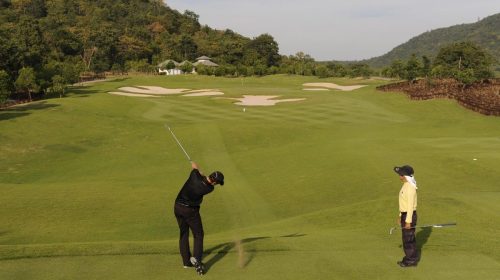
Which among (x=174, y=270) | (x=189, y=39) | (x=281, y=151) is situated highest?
(x=189, y=39)

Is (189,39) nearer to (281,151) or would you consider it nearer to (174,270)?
(281,151)

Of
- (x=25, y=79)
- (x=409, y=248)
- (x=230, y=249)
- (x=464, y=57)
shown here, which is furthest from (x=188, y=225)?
(x=464, y=57)

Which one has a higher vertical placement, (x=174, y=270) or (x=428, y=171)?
(x=174, y=270)

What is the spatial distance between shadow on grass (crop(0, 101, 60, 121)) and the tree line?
1547 millimetres

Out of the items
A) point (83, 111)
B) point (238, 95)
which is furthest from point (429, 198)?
point (238, 95)

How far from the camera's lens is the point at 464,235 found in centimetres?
1079

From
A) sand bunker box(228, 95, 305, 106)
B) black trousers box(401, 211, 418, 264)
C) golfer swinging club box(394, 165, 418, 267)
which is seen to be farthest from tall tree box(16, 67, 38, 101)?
black trousers box(401, 211, 418, 264)

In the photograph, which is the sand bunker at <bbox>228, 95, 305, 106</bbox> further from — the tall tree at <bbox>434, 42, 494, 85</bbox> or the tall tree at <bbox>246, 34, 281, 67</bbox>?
the tall tree at <bbox>246, 34, 281, 67</bbox>

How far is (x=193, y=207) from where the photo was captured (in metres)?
8.80

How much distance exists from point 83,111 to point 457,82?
168ft

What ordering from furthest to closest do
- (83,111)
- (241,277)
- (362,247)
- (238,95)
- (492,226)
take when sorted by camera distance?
(238,95) → (83,111) → (492,226) → (362,247) → (241,277)

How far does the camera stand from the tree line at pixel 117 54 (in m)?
54.6

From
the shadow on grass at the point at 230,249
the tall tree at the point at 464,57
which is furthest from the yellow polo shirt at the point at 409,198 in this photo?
the tall tree at the point at 464,57

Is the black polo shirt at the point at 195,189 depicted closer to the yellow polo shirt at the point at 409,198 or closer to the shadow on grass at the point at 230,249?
the shadow on grass at the point at 230,249
